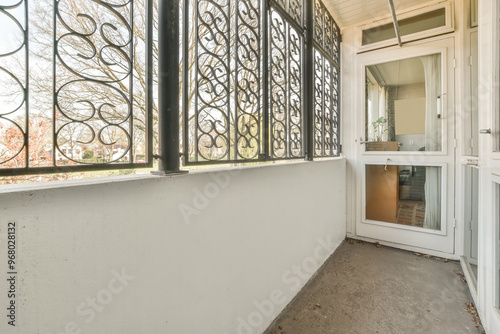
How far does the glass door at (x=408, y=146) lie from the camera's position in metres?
2.65

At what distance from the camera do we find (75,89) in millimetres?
814

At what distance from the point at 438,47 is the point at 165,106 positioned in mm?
3065

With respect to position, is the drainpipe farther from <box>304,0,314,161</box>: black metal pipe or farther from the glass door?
the glass door

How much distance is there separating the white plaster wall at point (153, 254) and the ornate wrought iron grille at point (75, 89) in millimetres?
131

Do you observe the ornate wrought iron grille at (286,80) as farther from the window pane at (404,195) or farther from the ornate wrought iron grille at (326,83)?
the window pane at (404,195)

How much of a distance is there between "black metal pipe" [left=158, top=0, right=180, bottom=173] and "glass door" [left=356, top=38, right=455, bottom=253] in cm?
270

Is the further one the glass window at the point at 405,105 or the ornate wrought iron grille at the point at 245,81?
the glass window at the point at 405,105

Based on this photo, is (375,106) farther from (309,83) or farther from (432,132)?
(309,83)

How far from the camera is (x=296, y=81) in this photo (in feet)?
7.04

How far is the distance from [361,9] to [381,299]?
9.65 feet

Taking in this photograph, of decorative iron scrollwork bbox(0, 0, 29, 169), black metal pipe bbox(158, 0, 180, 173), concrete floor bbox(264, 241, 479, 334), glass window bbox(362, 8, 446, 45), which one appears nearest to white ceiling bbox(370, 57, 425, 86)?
glass window bbox(362, 8, 446, 45)

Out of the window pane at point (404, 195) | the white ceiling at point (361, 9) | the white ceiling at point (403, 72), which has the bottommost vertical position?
the window pane at point (404, 195)

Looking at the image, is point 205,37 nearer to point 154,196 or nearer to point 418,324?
point 154,196

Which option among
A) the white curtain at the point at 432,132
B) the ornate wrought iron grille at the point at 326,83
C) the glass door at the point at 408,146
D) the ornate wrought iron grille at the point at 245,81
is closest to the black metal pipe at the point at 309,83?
the ornate wrought iron grille at the point at 245,81
